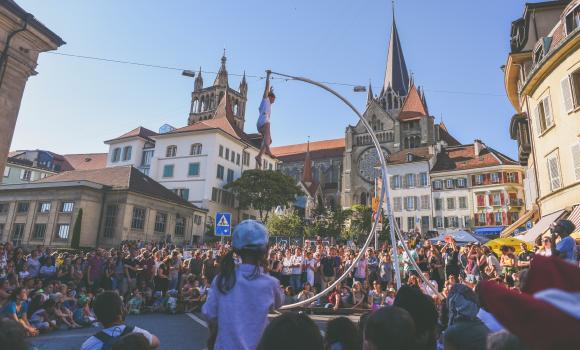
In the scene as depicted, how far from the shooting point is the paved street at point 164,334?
8.54m

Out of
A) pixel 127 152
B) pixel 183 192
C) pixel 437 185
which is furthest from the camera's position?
pixel 127 152

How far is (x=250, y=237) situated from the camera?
2.92 meters

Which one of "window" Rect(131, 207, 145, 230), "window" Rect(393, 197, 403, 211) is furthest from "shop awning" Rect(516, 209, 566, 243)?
"window" Rect(393, 197, 403, 211)

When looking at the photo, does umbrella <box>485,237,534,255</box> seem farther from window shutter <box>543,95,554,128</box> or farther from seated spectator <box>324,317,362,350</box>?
seated spectator <box>324,317,362,350</box>

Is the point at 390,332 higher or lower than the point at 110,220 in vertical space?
lower

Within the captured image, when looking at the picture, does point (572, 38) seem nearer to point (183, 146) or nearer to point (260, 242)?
point (260, 242)

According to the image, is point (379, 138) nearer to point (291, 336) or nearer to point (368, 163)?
point (368, 163)

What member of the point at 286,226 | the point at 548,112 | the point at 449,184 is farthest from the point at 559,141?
the point at 286,226

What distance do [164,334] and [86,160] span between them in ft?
251

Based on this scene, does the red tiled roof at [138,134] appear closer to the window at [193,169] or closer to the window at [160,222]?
A: the window at [193,169]

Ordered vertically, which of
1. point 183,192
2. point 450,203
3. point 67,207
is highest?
point 450,203

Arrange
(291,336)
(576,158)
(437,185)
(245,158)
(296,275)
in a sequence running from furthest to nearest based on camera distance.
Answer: (245,158), (437,185), (576,158), (296,275), (291,336)

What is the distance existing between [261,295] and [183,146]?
2025 inches

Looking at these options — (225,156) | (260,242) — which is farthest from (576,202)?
(225,156)
